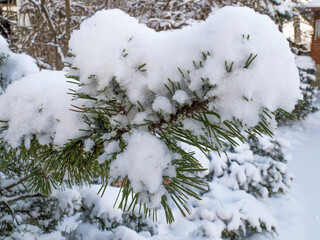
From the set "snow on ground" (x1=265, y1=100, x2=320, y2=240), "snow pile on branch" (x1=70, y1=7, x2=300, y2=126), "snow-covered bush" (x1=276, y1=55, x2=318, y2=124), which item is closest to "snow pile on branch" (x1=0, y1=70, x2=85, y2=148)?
"snow pile on branch" (x1=70, y1=7, x2=300, y2=126)

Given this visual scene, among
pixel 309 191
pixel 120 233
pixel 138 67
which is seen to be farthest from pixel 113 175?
pixel 309 191

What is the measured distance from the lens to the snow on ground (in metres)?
3.67

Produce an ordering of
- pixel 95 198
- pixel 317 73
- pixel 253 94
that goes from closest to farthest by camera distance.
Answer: pixel 253 94, pixel 95 198, pixel 317 73

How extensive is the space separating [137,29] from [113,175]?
31cm

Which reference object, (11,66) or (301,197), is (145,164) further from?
(301,197)

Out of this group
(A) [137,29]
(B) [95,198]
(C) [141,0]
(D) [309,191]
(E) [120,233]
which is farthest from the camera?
(C) [141,0]

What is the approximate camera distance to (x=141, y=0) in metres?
6.89

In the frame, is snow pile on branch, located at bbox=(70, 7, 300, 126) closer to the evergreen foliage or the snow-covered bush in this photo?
the evergreen foliage

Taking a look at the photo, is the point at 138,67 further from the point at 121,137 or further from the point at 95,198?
the point at 95,198

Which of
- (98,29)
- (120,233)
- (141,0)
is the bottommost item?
(120,233)

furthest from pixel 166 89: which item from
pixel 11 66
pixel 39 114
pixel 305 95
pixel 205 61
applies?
pixel 305 95

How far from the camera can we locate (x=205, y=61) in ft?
1.55

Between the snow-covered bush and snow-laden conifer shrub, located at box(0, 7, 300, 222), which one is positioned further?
the snow-covered bush

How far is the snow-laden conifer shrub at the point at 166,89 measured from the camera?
0.46 meters
